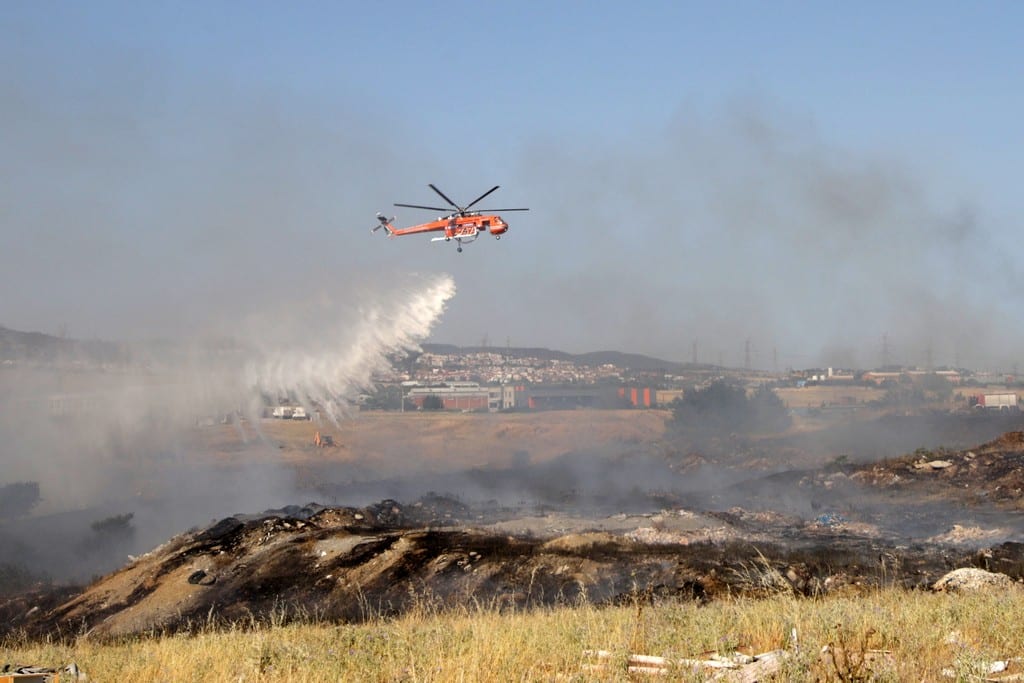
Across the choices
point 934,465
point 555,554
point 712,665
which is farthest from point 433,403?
point 712,665

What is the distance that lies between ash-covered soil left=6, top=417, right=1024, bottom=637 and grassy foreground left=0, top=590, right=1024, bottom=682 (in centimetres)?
377

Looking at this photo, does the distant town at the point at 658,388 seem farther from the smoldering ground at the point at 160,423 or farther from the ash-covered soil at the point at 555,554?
the ash-covered soil at the point at 555,554

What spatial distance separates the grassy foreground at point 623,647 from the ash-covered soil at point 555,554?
149 inches

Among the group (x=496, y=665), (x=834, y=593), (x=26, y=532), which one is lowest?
(x=26, y=532)

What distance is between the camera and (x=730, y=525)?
95.8 feet

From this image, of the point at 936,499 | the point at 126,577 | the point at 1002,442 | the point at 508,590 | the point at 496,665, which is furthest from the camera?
the point at 1002,442

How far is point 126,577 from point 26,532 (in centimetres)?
1617

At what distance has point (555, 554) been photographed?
905 inches

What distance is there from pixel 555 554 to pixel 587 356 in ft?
470

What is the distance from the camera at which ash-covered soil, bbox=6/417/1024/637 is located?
19.7m

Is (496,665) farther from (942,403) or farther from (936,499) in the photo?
(942,403)

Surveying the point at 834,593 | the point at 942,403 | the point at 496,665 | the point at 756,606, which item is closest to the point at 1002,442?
the point at 834,593

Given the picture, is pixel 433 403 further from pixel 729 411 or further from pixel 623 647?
pixel 623 647

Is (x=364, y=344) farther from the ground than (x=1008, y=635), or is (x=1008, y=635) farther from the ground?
(x=364, y=344)
